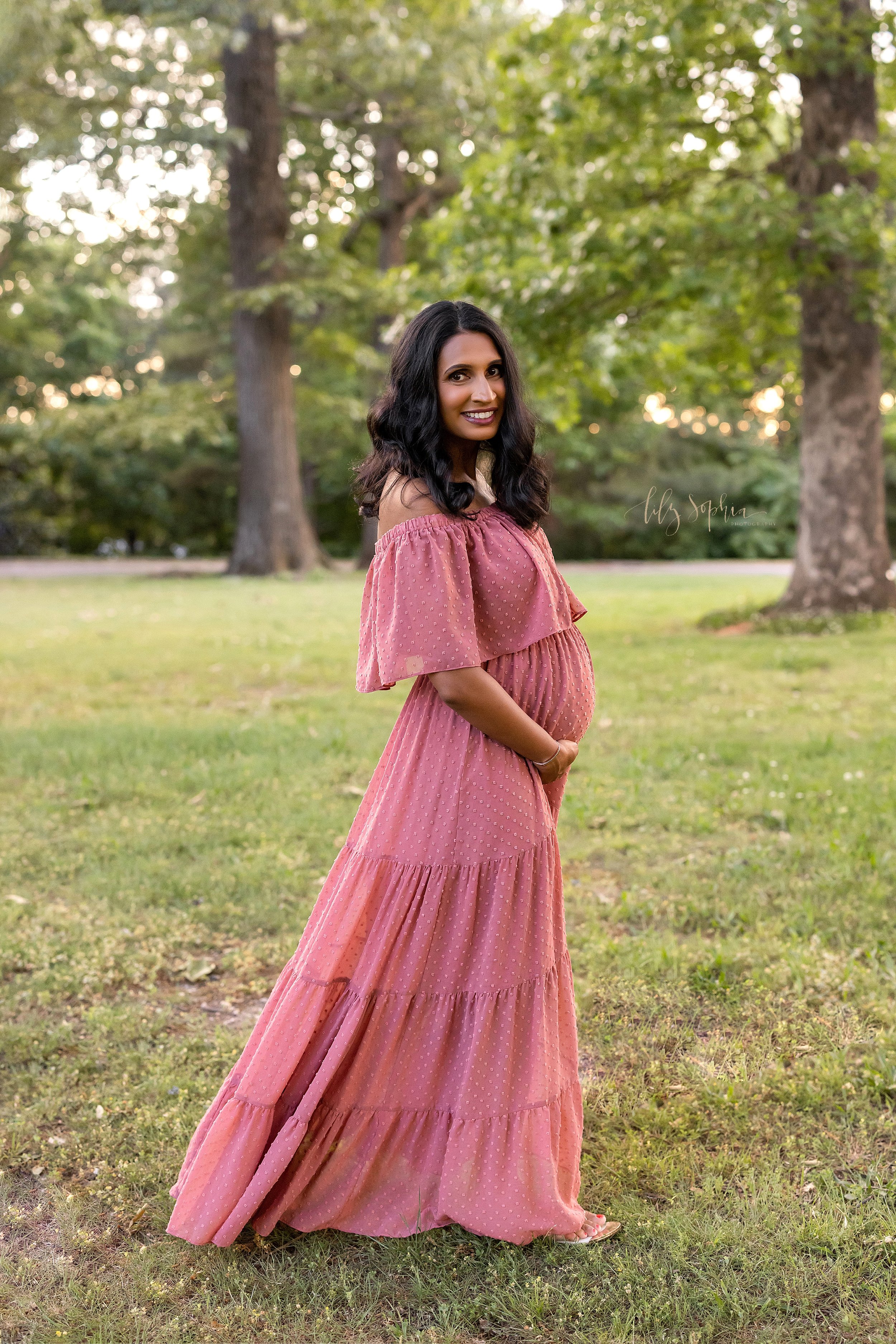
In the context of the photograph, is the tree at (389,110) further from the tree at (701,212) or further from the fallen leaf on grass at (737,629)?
the fallen leaf on grass at (737,629)

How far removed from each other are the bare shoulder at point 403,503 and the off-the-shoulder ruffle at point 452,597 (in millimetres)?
13

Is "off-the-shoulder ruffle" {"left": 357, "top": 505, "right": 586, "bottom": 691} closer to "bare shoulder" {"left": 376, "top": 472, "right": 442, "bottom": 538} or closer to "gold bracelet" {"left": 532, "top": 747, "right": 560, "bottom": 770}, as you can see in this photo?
"bare shoulder" {"left": 376, "top": 472, "right": 442, "bottom": 538}

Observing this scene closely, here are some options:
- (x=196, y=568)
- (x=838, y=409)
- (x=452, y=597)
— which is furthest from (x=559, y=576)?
(x=196, y=568)

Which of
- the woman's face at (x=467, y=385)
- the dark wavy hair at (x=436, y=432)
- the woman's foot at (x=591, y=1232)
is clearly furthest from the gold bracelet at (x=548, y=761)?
the woman's foot at (x=591, y=1232)

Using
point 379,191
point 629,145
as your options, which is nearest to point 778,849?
point 629,145

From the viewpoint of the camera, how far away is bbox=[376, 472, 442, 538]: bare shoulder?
226 cm

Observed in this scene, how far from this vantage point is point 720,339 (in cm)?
1257

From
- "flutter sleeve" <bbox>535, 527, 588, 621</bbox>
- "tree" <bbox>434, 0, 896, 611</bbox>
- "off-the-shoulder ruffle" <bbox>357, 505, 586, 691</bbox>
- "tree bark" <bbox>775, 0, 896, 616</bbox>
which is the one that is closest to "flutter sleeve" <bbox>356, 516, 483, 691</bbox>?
"off-the-shoulder ruffle" <bbox>357, 505, 586, 691</bbox>

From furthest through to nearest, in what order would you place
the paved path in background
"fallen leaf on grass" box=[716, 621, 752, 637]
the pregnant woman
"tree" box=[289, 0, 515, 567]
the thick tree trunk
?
1. the paved path in background
2. the thick tree trunk
3. "tree" box=[289, 0, 515, 567]
4. "fallen leaf on grass" box=[716, 621, 752, 637]
5. the pregnant woman

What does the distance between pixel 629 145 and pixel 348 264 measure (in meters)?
→ 9.89

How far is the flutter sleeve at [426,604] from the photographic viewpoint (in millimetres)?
2186

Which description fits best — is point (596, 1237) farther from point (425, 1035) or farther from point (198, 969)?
point (198, 969)

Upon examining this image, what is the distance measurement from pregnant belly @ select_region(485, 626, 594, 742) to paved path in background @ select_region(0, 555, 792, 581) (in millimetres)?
16861

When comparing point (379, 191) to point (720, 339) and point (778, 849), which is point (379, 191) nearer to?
point (720, 339)
